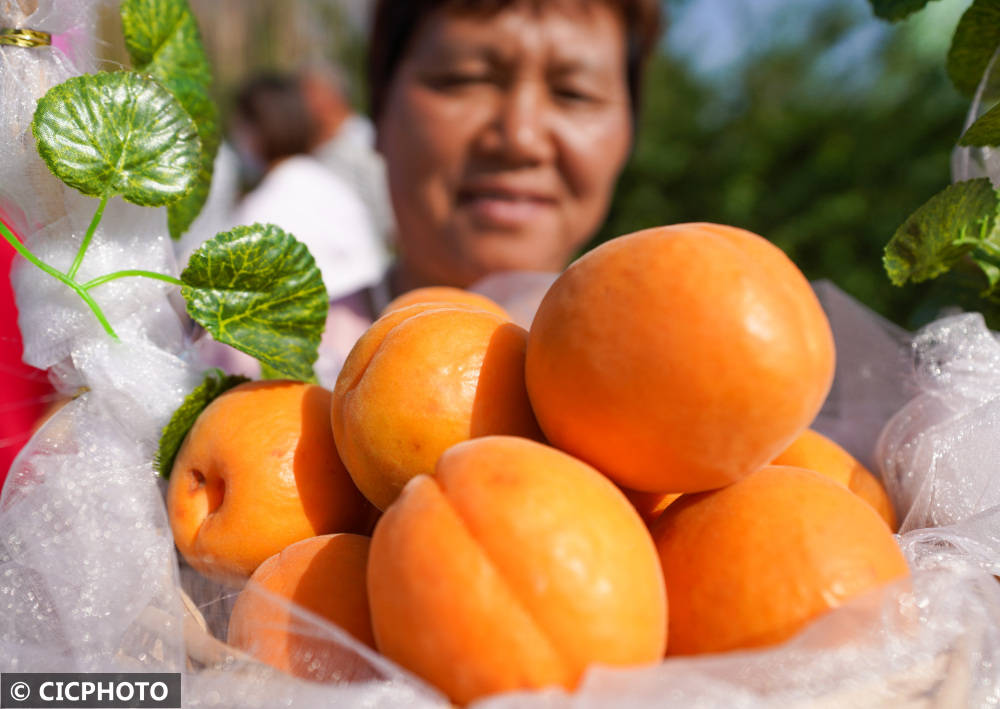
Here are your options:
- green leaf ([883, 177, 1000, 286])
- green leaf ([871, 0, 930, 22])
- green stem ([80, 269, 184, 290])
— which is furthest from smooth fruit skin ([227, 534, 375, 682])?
green leaf ([871, 0, 930, 22])

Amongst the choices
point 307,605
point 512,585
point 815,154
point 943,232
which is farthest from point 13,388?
point 815,154

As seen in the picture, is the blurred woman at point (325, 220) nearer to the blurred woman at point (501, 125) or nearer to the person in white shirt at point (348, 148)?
the blurred woman at point (501, 125)

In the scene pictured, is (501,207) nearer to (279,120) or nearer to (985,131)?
(985,131)

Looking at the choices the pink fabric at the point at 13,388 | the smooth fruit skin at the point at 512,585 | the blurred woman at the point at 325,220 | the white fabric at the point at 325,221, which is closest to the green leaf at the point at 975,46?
the smooth fruit skin at the point at 512,585

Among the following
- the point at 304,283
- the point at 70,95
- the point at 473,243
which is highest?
the point at 70,95

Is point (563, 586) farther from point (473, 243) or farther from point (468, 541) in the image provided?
point (473, 243)

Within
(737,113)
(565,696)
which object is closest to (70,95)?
(565,696)

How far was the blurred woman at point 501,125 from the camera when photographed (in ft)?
5.23

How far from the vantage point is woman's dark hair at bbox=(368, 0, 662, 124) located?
64.3 inches

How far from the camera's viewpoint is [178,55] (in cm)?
92

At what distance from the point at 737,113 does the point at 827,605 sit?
393 cm

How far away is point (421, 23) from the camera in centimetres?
175

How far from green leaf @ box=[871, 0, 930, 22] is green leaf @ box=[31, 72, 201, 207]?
776mm

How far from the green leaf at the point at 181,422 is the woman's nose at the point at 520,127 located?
3.07 feet
